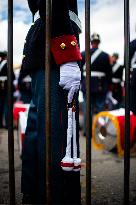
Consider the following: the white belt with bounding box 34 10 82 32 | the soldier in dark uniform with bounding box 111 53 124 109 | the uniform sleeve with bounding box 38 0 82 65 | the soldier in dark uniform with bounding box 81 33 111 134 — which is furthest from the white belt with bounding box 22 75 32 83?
the uniform sleeve with bounding box 38 0 82 65

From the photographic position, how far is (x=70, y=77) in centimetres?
185

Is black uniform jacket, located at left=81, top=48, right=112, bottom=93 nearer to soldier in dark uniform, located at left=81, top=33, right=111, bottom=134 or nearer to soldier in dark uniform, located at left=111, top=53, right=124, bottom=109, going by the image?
soldier in dark uniform, located at left=81, top=33, right=111, bottom=134

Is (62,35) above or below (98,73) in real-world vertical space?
below

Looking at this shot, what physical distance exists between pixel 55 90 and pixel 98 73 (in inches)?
155

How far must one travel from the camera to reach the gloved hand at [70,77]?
1.85m

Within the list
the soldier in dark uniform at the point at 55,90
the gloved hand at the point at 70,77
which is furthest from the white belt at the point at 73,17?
the gloved hand at the point at 70,77

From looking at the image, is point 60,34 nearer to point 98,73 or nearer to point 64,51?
point 64,51

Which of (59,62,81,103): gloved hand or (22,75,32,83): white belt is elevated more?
(22,75,32,83): white belt

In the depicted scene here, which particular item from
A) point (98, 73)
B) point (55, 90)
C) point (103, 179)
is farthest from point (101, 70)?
point (55, 90)

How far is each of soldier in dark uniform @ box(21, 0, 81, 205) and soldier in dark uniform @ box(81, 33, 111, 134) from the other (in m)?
3.50

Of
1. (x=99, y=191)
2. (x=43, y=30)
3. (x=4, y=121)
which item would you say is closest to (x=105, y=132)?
(x=99, y=191)

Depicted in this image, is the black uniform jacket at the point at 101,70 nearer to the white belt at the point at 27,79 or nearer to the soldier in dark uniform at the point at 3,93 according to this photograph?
the white belt at the point at 27,79

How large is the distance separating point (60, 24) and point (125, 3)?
406mm

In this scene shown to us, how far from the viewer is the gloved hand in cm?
185
